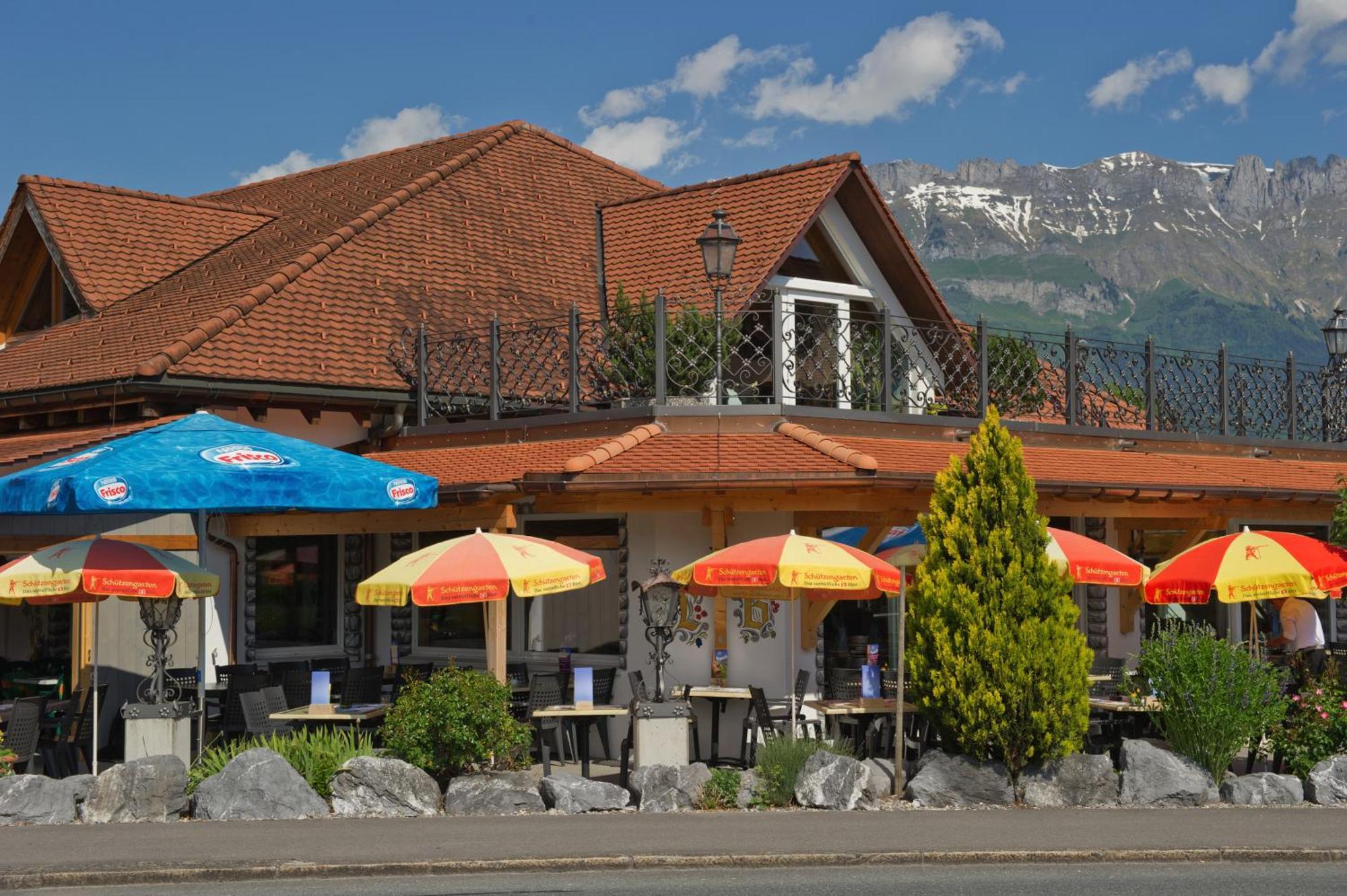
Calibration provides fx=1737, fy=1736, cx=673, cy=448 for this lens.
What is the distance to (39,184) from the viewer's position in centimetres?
2152

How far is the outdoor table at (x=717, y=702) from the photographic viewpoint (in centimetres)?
1516

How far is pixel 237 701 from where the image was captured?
14852 mm

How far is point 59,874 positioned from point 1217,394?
15872mm

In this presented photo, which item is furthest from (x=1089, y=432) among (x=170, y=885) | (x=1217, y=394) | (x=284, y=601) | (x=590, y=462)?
(x=170, y=885)

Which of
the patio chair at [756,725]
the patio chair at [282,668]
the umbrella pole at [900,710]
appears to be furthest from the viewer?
the patio chair at [282,668]

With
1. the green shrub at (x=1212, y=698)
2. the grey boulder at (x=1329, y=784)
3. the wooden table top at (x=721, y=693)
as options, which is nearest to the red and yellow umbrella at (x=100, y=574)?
the wooden table top at (x=721, y=693)

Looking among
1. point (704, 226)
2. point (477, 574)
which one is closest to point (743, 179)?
point (704, 226)

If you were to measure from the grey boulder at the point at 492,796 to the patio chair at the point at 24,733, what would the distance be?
10.8 feet

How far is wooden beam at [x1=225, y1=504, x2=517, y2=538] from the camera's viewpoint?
16125mm

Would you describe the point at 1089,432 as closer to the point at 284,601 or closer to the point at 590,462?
the point at 590,462

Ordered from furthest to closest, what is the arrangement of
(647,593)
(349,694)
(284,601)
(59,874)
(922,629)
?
1. (284,601)
2. (349,694)
3. (647,593)
4. (922,629)
5. (59,874)

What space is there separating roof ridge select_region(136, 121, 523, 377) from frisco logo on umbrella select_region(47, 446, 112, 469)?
2759 mm

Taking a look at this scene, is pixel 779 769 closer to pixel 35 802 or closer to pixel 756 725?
pixel 756 725

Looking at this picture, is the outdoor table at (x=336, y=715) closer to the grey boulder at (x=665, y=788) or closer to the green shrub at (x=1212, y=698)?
the grey boulder at (x=665, y=788)
